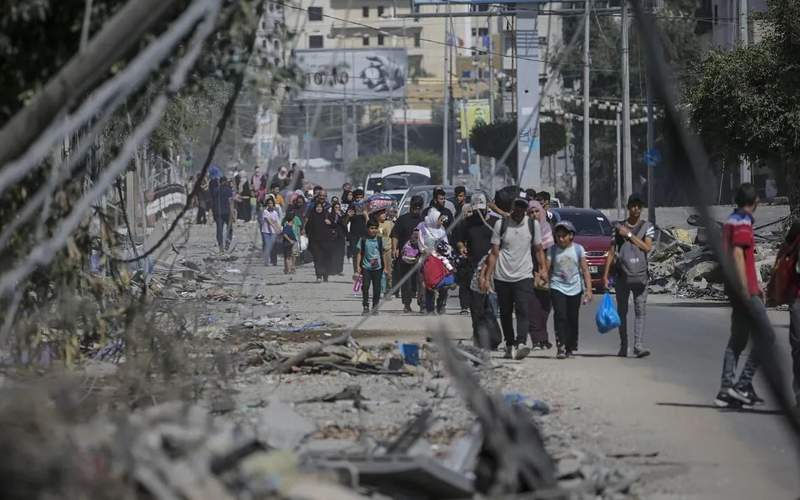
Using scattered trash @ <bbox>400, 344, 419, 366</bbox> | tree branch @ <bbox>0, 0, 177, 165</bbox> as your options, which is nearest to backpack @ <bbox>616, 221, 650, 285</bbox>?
scattered trash @ <bbox>400, 344, 419, 366</bbox>

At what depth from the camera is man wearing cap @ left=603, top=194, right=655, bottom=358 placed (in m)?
14.4

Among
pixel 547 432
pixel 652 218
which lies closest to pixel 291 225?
pixel 652 218

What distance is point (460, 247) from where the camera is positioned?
16062 millimetres

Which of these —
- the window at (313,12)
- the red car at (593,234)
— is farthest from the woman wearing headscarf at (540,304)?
the red car at (593,234)

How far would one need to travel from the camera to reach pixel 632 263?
1440 centimetres

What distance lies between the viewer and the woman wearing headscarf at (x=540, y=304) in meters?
14.6

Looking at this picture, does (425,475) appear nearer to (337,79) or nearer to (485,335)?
(337,79)

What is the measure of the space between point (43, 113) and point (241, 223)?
1501 inches

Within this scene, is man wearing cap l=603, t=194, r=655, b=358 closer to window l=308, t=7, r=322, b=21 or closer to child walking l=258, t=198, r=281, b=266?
window l=308, t=7, r=322, b=21

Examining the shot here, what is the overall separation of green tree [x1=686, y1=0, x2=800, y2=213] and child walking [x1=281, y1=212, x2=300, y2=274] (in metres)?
8.90

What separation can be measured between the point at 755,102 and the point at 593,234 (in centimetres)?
530

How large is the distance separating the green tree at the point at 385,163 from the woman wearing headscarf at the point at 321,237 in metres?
53.6

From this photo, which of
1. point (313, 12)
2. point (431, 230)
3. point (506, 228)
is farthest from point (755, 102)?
point (313, 12)

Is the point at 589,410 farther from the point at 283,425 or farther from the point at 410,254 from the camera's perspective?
the point at 410,254
